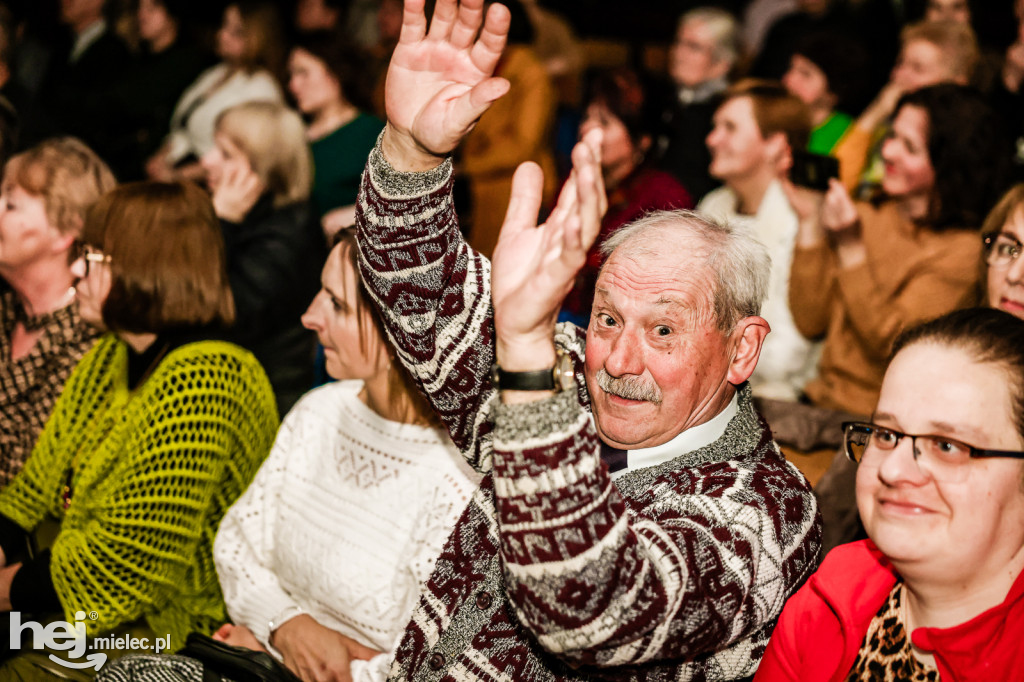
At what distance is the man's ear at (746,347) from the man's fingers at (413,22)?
25.8 inches

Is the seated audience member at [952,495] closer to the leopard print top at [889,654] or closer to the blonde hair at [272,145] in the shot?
the leopard print top at [889,654]

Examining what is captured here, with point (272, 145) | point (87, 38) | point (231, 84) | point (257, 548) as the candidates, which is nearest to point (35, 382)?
point (257, 548)

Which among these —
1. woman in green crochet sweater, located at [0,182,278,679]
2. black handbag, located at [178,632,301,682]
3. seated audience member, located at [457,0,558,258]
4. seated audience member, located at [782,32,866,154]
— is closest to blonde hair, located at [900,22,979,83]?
seated audience member, located at [782,32,866,154]

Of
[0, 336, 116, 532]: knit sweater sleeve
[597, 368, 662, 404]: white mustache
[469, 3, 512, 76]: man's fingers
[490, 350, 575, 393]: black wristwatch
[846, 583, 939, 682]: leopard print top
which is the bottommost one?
[0, 336, 116, 532]: knit sweater sleeve

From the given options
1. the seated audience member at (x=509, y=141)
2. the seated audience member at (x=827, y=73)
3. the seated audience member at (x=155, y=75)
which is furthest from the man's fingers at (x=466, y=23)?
the seated audience member at (x=155, y=75)

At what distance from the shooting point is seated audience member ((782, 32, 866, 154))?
13.3 ft

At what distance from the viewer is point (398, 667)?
1568 millimetres

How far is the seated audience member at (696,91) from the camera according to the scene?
4.06 m

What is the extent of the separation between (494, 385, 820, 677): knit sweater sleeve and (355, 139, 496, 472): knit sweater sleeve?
345 millimetres

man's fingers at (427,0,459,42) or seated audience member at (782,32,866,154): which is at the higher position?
man's fingers at (427,0,459,42)

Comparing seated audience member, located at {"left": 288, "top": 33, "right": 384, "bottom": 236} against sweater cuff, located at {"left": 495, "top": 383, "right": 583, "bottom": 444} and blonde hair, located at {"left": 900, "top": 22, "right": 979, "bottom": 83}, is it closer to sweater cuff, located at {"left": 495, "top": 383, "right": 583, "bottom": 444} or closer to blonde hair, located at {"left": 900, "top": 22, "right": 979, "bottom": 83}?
blonde hair, located at {"left": 900, "top": 22, "right": 979, "bottom": 83}

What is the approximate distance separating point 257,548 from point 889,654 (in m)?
1.27

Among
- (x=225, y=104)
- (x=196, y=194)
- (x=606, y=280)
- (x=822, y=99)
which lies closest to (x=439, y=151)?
(x=606, y=280)

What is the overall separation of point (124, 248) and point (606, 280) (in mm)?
1230
